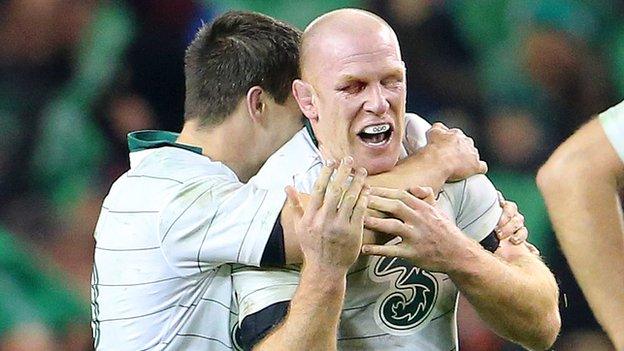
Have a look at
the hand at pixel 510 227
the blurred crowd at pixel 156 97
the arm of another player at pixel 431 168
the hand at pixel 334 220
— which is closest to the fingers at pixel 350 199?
the hand at pixel 334 220

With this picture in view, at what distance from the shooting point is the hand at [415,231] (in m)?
1.82

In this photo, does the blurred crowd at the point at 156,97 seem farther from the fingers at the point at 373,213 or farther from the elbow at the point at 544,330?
the fingers at the point at 373,213

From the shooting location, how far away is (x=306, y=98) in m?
2.01

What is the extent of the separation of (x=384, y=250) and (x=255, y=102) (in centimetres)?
50

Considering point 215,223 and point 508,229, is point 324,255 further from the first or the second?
point 508,229

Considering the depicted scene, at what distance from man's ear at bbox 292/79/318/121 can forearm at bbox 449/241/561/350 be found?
340mm

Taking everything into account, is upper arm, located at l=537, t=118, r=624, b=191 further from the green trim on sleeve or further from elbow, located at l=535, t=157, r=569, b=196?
the green trim on sleeve

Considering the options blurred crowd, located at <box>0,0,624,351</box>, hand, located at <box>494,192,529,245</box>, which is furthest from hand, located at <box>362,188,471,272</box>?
blurred crowd, located at <box>0,0,624,351</box>

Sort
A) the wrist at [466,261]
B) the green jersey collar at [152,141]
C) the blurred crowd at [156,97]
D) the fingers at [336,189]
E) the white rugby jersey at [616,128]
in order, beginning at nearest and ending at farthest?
the white rugby jersey at [616,128]
the fingers at [336,189]
the wrist at [466,261]
the green jersey collar at [152,141]
the blurred crowd at [156,97]

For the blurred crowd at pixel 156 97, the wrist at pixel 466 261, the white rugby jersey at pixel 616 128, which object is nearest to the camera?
the white rugby jersey at pixel 616 128

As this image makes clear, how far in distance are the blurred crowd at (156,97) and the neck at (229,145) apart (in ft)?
3.98

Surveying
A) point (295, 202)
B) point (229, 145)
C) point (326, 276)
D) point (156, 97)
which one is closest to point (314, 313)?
point (326, 276)

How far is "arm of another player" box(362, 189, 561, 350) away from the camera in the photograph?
182cm

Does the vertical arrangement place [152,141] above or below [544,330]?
above
